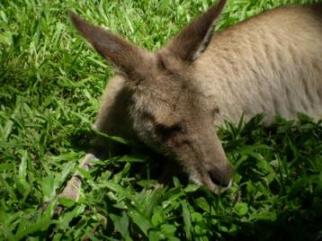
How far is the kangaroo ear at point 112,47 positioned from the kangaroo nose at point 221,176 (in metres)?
0.82

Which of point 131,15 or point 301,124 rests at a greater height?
point 131,15

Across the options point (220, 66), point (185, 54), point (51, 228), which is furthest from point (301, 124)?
point (51, 228)

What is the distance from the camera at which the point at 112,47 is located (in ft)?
14.5

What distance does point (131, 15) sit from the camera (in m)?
6.48

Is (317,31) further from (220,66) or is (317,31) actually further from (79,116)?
(79,116)

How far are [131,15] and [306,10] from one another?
1691 millimetres

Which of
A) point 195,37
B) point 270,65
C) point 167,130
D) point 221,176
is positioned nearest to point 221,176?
point 221,176

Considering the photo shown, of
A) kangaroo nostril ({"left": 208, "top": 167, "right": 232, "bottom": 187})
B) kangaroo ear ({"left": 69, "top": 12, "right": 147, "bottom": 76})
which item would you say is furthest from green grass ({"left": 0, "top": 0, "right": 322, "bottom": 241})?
kangaroo ear ({"left": 69, "top": 12, "right": 147, "bottom": 76})

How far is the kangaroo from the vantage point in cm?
451

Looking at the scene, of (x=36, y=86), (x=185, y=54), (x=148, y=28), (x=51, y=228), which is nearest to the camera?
(x=51, y=228)

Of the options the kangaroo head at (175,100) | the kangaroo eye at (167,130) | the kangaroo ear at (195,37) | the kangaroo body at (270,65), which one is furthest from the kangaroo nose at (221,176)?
the kangaroo body at (270,65)

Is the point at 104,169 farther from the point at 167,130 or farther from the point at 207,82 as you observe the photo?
the point at 207,82

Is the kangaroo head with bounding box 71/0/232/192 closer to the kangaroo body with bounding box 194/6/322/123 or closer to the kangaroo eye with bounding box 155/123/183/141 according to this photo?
the kangaroo eye with bounding box 155/123/183/141

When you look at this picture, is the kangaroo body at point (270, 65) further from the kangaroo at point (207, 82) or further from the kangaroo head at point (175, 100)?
the kangaroo head at point (175, 100)
